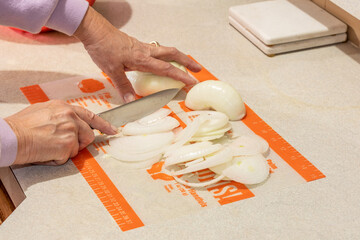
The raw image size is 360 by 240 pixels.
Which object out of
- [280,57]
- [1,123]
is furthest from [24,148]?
[280,57]

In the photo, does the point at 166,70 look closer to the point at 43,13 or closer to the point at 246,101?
the point at 246,101

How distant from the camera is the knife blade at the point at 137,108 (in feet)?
3.97

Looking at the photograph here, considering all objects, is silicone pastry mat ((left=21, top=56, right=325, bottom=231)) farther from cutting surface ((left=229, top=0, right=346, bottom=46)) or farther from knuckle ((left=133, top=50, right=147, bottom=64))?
cutting surface ((left=229, top=0, right=346, bottom=46))

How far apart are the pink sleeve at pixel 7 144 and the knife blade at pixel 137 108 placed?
0.23 meters

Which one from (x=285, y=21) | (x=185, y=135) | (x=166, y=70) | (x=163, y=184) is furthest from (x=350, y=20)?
(x=163, y=184)

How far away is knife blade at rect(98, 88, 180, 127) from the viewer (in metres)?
1.21

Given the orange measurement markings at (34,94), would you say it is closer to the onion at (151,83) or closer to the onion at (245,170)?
the onion at (151,83)

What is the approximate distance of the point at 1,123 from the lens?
3.33ft

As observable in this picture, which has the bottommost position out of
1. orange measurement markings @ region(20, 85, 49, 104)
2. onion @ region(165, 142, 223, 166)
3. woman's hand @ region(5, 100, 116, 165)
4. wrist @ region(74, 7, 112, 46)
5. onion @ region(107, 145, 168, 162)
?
onion @ region(107, 145, 168, 162)

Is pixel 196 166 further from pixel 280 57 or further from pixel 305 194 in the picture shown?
pixel 280 57

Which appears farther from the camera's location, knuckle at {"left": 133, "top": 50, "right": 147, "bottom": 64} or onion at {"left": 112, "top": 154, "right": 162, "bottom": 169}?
knuckle at {"left": 133, "top": 50, "right": 147, "bottom": 64}

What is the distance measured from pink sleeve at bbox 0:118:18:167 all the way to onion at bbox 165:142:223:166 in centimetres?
29

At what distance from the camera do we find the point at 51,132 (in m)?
1.07

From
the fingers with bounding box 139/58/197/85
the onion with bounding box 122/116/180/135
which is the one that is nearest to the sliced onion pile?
the onion with bounding box 122/116/180/135
